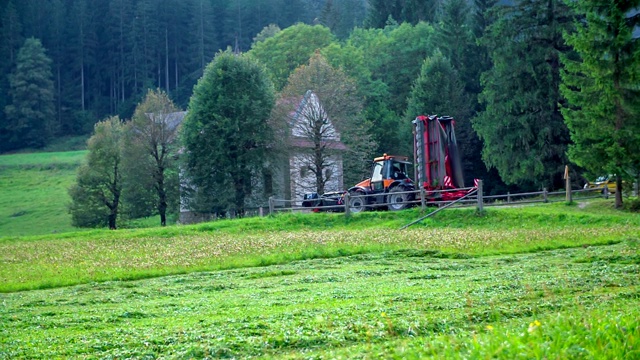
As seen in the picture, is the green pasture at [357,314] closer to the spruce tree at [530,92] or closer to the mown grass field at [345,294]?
the mown grass field at [345,294]

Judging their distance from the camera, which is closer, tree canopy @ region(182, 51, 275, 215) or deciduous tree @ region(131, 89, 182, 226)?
tree canopy @ region(182, 51, 275, 215)

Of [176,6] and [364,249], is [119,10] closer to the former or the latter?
[176,6]

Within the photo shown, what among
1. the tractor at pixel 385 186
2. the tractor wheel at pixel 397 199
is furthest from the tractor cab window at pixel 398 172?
the tractor wheel at pixel 397 199

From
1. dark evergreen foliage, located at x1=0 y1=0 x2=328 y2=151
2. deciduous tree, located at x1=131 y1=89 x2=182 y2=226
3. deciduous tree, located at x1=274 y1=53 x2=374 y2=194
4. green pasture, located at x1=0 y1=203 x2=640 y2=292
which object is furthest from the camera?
dark evergreen foliage, located at x1=0 y1=0 x2=328 y2=151

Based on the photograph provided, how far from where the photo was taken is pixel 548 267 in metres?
16.6

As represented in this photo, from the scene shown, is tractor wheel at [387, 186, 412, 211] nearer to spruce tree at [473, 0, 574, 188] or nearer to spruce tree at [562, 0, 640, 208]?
spruce tree at [562, 0, 640, 208]

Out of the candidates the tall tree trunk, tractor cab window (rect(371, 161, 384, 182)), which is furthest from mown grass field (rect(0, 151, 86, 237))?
the tall tree trunk

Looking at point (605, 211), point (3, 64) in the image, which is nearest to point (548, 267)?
point (605, 211)

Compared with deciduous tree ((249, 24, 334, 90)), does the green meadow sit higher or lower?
lower

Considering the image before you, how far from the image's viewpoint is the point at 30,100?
10225 cm

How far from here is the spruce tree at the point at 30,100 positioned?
9956 centimetres

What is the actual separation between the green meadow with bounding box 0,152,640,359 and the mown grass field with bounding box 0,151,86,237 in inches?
1266

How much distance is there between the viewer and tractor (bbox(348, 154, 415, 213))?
127 ft

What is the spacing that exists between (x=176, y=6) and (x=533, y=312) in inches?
4818
